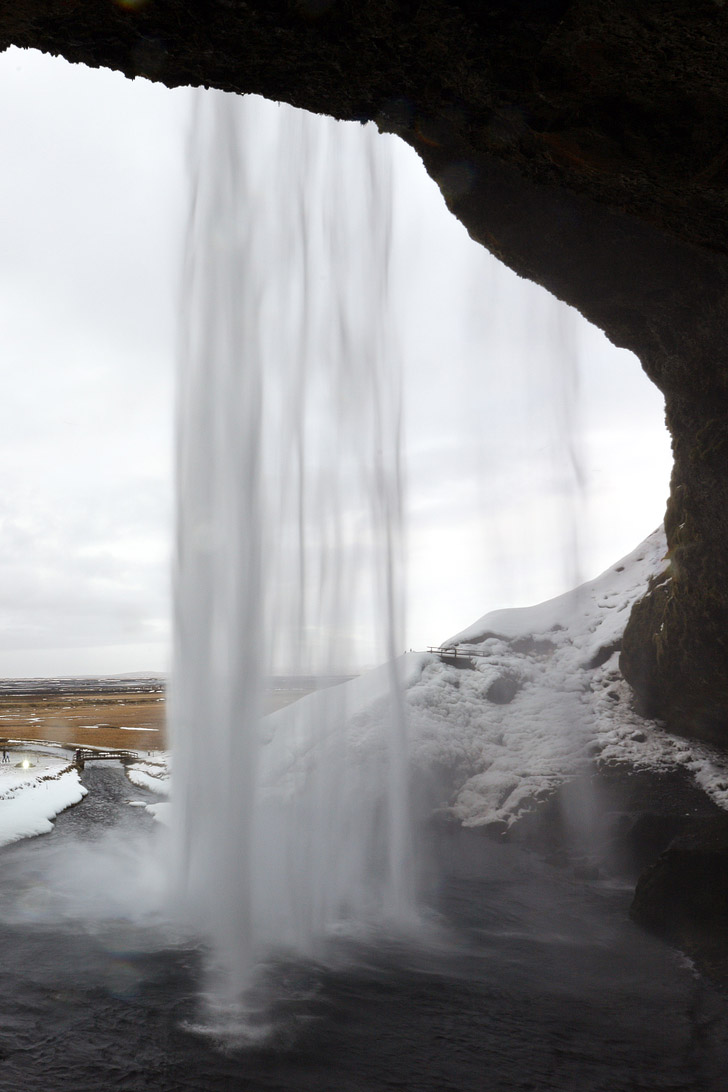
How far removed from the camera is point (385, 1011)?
883cm

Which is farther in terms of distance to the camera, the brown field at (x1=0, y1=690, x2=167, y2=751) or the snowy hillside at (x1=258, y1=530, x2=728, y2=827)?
the brown field at (x1=0, y1=690, x2=167, y2=751)

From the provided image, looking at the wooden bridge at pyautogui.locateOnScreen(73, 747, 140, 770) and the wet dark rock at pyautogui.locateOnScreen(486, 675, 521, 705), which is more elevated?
the wet dark rock at pyautogui.locateOnScreen(486, 675, 521, 705)

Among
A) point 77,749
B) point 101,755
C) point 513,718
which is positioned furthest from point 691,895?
point 77,749

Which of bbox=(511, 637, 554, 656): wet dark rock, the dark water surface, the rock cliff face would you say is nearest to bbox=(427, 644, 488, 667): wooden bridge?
bbox=(511, 637, 554, 656): wet dark rock

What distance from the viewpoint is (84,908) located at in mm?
12680

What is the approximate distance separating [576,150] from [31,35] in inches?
306

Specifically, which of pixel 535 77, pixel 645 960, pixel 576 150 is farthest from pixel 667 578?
pixel 535 77

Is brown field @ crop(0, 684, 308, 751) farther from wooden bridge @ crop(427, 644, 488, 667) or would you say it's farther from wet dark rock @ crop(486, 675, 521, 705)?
wet dark rock @ crop(486, 675, 521, 705)

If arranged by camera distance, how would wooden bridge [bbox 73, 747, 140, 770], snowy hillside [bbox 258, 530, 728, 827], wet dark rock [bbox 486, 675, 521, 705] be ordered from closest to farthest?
snowy hillside [bbox 258, 530, 728, 827], wet dark rock [bbox 486, 675, 521, 705], wooden bridge [bbox 73, 747, 140, 770]

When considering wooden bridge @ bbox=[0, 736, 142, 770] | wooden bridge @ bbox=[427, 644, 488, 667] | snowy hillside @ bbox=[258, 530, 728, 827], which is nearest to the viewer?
snowy hillside @ bbox=[258, 530, 728, 827]

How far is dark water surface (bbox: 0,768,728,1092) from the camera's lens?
23.6 feet

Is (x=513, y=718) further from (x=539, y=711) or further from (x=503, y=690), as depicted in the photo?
(x=503, y=690)

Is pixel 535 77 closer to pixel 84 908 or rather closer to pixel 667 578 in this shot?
pixel 84 908

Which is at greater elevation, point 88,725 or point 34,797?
point 34,797
